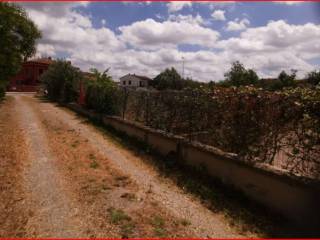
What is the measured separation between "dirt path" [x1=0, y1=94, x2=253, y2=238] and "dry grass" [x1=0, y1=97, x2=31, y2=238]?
0.49ft

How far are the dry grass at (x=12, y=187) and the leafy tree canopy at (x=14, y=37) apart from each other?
11.0 m

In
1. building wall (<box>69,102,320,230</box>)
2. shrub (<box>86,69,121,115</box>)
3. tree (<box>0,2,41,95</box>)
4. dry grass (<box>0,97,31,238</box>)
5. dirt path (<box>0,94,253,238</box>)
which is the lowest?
dry grass (<box>0,97,31,238</box>)

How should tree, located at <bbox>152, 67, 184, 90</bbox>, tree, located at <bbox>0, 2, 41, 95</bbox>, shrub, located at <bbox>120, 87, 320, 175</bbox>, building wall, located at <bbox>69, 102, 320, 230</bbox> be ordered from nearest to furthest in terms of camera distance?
building wall, located at <bbox>69, 102, 320, 230</bbox>, shrub, located at <bbox>120, 87, 320, 175</bbox>, tree, located at <bbox>0, 2, 41, 95</bbox>, tree, located at <bbox>152, 67, 184, 90</bbox>

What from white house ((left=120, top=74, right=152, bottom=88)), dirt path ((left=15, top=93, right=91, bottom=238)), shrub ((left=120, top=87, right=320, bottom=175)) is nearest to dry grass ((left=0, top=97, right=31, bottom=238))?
dirt path ((left=15, top=93, right=91, bottom=238))

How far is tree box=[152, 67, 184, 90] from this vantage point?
69363 mm

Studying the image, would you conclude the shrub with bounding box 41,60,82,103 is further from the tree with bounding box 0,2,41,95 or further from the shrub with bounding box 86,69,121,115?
the shrub with bounding box 86,69,121,115

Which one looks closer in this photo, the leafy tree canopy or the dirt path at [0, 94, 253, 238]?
the dirt path at [0, 94, 253, 238]

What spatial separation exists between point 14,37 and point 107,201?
19.8m

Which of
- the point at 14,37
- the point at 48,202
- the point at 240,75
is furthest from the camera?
the point at 240,75

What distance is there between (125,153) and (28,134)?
436 cm

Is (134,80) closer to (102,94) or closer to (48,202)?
(102,94)

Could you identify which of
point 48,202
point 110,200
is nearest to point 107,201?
point 110,200

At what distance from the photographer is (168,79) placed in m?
71.3

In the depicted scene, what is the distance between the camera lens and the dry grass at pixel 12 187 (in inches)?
161
